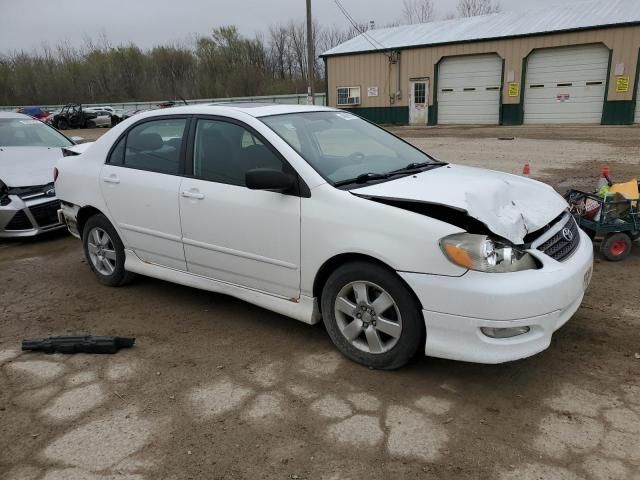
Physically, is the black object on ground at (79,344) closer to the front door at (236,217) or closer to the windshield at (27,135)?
the front door at (236,217)

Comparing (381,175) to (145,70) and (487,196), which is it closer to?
(487,196)

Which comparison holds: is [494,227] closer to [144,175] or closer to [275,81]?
[144,175]

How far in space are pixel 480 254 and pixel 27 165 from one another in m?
6.67

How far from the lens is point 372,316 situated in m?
3.24

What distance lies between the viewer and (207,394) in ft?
10.4

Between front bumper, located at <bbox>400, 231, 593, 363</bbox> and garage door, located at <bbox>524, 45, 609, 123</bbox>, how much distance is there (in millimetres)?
22515

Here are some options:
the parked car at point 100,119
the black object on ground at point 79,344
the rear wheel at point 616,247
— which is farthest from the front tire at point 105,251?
the parked car at point 100,119

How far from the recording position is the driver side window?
373 centimetres

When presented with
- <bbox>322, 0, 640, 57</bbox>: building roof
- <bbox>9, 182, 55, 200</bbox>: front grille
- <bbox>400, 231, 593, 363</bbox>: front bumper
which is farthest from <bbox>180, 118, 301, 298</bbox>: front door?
<bbox>322, 0, 640, 57</bbox>: building roof

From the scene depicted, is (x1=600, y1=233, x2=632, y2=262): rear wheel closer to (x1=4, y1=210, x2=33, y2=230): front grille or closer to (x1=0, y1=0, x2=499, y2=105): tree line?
(x1=4, y1=210, x2=33, y2=230): front grille

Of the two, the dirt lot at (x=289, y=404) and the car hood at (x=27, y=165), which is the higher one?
the car hood at (x=27, y=165)

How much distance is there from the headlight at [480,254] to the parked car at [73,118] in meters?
34.7

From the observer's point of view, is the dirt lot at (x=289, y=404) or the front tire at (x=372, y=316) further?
the front tire at (x=372, y=316)

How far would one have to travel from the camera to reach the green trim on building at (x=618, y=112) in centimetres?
2161
